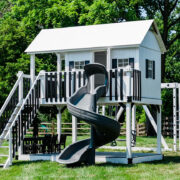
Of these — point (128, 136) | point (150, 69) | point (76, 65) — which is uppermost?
point (76, 65)

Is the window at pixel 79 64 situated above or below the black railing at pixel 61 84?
above

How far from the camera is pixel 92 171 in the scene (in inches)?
665

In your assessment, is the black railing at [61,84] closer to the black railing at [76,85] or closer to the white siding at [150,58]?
the black railing at [76,85]

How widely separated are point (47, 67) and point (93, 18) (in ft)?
15.9

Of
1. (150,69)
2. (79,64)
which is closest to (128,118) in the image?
(150,69)

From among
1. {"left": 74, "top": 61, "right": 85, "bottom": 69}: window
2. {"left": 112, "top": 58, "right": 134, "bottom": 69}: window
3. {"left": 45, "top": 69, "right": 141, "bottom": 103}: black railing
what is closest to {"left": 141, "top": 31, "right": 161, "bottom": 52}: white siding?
{"left": 112, "top": 58, "right": 134, "bottom": 69}: window

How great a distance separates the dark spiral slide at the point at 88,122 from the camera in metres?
18.0

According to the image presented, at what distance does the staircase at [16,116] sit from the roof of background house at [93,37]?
192 cm

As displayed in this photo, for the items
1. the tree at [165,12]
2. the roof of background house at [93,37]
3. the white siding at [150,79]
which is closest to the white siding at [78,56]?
the roof of background house at [93,37]

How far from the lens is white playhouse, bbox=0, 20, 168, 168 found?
19828mm

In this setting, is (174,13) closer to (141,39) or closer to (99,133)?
(141,39)

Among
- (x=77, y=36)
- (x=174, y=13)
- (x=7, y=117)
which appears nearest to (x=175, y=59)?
(x=174, y=13)

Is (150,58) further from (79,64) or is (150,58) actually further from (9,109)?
(9,109)

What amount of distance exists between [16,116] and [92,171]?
4.31 metres
